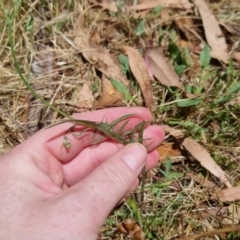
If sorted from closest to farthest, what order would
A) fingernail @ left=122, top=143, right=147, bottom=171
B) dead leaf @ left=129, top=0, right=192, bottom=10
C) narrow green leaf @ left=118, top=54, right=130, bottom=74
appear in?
1. fingernail @ left=122, top=143, right=147, bottom=171
2. narrow green leaf @ left=118, top=54, right=130, bottom=74
3. dead leaf @ left=129, top=0, right=192, bottom=10

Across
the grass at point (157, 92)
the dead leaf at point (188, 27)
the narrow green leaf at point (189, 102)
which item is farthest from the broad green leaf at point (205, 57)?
the narrow green leaf at point (189, 102)

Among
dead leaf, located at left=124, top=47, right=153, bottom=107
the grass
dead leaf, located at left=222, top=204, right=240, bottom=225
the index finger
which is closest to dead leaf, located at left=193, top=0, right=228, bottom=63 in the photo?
the grass

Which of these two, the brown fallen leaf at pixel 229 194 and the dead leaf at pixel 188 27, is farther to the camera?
the dead leaf at pixel 188 27

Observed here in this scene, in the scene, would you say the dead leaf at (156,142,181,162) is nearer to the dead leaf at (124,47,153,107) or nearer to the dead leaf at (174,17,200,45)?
the dead leaf at (124,47,153,107)

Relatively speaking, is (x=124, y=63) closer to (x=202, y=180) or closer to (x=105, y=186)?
(x=202, y=180)

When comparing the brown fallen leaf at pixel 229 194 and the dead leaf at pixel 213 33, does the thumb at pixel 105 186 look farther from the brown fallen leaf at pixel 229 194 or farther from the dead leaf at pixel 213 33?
the dead leaf at pixel 213 33

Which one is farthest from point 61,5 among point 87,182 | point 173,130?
point 87,182
